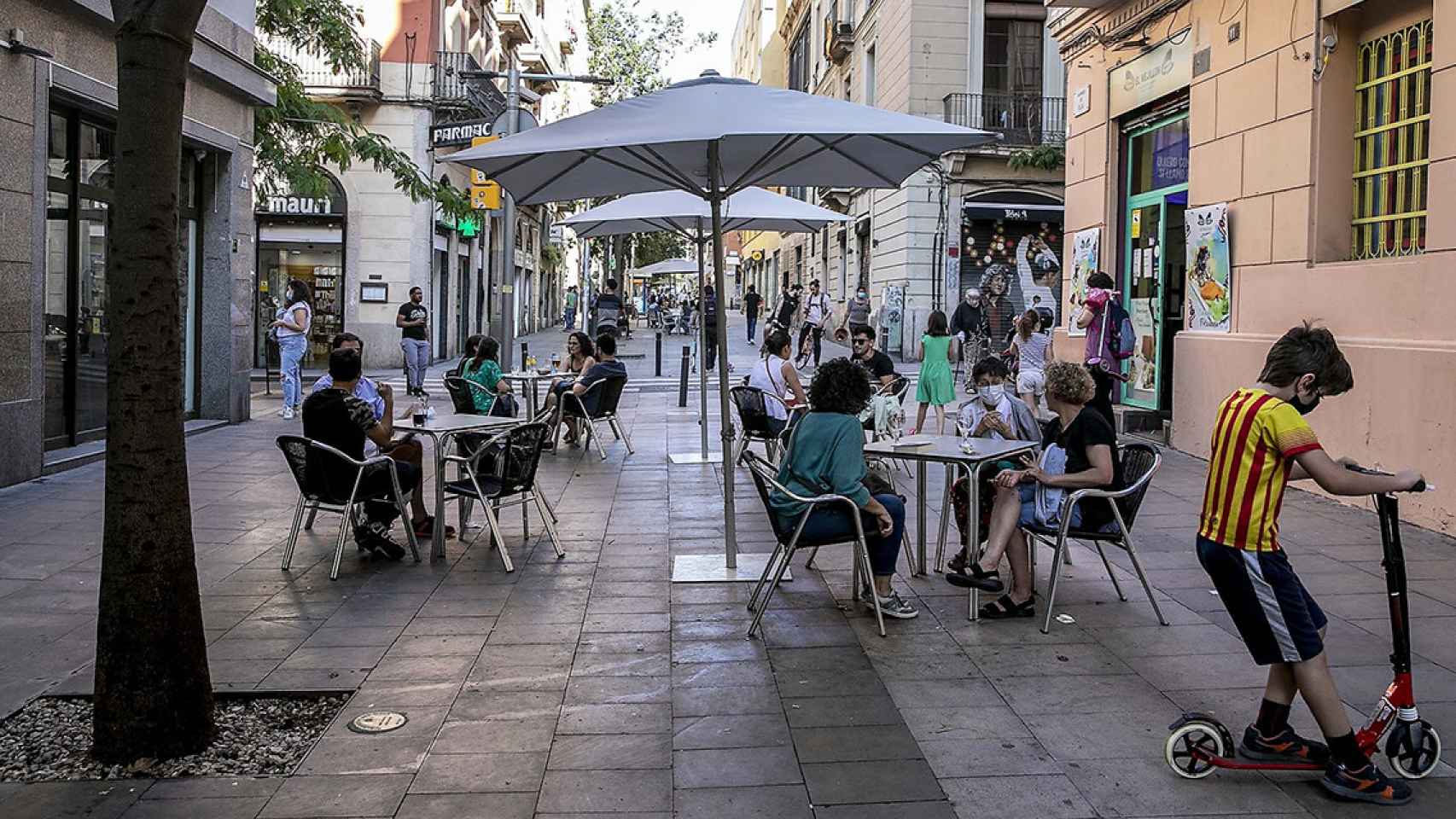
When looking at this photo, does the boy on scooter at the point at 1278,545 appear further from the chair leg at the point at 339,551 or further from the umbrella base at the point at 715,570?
the chair leg at the point at 339,551

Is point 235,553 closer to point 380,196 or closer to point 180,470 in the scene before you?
point 180,470

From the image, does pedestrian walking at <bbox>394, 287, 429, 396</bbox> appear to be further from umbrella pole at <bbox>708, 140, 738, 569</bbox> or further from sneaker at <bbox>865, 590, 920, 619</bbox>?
sneaker at <bbox>865, 590, 920, 619</bbox>

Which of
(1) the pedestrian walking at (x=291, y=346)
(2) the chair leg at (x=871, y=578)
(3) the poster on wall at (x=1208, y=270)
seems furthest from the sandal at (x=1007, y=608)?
(1) the pedestrian walking at (x=291, y=346)

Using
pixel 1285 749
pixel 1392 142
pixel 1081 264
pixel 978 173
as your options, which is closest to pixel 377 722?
pixel 1285 749

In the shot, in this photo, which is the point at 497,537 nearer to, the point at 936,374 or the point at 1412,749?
the point at 1412,749

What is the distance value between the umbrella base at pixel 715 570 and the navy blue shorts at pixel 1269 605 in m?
2.91

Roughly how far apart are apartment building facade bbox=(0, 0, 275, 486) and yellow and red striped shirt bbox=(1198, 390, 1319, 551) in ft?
19.7

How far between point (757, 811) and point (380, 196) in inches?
888

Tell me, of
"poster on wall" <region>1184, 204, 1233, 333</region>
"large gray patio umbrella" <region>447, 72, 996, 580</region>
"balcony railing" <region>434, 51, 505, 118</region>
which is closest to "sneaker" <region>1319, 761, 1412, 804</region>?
"large gray patio umbrella" <region>447, 72, 996, 580</region>

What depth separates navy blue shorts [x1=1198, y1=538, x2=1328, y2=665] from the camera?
3891 millimetres

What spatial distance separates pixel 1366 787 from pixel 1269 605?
1.95 feet

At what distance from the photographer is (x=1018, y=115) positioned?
2728cm

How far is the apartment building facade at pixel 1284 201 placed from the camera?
8.35 meters

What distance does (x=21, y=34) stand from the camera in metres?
9.50
